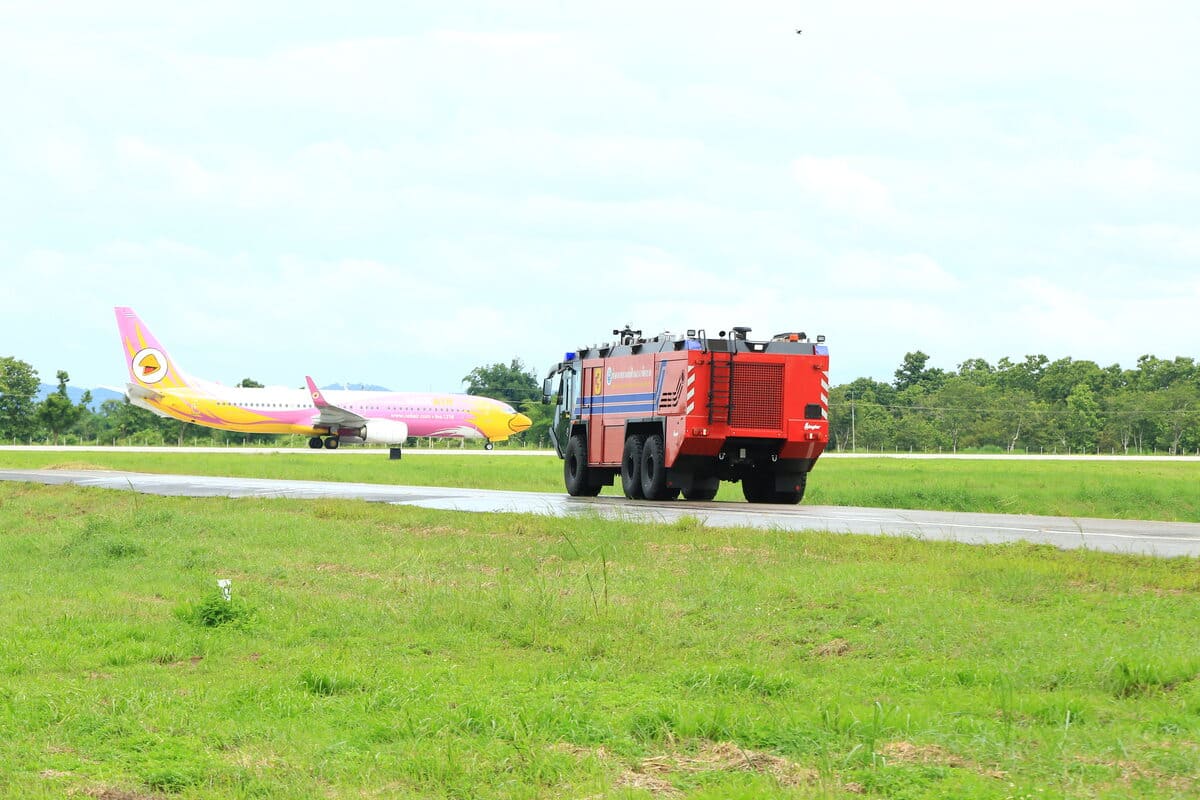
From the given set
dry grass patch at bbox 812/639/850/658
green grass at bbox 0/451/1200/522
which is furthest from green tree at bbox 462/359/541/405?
dry grass patch at bbox 812/639/850/658

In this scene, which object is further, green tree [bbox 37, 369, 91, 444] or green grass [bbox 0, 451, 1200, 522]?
green tree [bbox 37, 369, 91, 444]

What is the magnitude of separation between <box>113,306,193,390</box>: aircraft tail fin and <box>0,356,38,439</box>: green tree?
1779cm

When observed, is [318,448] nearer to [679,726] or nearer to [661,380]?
[661,380]

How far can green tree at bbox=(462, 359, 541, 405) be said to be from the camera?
5891 inches

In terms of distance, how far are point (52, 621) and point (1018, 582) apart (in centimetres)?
875

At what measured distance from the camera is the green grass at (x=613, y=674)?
650 cm

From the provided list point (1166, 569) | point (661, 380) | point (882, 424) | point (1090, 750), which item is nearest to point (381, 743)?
point (1090, 750)

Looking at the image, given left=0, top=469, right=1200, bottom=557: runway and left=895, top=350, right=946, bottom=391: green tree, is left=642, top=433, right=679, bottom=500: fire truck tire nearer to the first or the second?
left=0, top=469, right=1200, bottom=557: runway

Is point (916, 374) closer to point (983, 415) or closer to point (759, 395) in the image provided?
point (983, 415)

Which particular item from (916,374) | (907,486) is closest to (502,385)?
(916,374)

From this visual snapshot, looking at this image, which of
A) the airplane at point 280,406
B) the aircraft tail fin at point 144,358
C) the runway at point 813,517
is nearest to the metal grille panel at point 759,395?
the runway at point 813,517

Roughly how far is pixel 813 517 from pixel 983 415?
301 feet

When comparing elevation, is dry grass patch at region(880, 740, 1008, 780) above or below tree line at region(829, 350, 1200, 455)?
below

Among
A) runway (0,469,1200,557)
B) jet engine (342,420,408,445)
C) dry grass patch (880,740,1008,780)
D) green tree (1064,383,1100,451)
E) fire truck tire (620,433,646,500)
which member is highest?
green tree (1064,383,1100,451)
